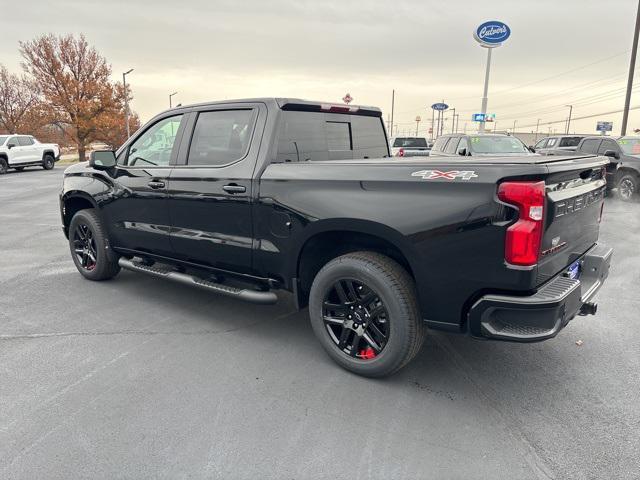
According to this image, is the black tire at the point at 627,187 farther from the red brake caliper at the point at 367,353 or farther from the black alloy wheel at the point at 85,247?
the black alloy wheel at the point at 85,247

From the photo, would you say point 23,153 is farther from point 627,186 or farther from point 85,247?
point 627,186

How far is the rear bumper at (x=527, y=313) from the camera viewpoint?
2.74m

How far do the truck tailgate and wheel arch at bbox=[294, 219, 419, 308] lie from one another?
0.79 meters

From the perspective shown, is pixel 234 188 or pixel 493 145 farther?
pixel 493 145

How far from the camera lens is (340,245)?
12.0 feet

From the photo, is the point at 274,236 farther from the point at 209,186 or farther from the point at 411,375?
the point at 411,375

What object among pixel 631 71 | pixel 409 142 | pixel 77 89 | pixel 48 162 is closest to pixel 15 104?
pixel 77 89

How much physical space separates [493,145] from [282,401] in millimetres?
10766

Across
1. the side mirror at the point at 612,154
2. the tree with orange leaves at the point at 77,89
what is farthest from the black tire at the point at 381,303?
the tree with orange leaves at the point at 77,89

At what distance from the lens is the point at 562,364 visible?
3.65 meters

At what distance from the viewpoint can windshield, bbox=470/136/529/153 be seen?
39.7 feet

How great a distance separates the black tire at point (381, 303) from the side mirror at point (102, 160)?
273cm

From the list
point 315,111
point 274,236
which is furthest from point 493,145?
point 274,236

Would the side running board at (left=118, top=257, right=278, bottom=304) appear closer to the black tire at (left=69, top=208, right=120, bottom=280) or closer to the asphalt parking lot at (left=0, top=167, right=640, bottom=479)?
the black tire at (left=69, top=208, right=120, bottom=280)
